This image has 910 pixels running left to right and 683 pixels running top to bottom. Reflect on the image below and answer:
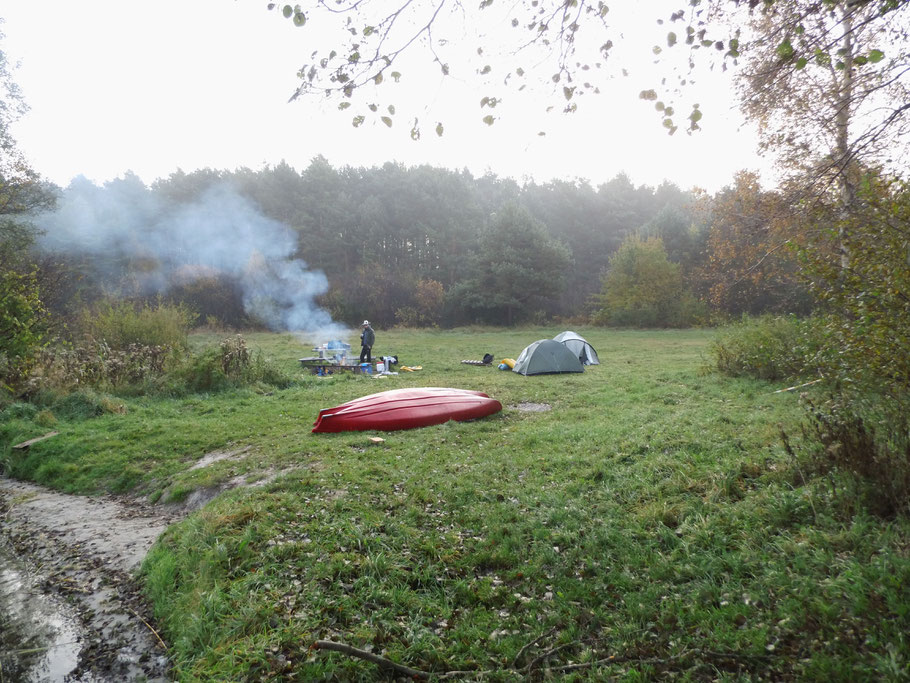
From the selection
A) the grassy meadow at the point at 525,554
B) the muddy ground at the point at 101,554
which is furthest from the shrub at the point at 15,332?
the muddy ground at the point at 101,554

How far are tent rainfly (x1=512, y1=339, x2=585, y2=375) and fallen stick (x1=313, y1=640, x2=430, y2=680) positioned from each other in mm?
12372

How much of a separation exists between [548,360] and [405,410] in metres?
7.49

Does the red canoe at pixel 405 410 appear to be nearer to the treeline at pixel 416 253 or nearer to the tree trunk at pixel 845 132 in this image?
the tree trunk at pixel 845 132

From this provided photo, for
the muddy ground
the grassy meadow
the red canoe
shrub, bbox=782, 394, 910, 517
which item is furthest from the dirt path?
shrub, bbox=782, 394, 910, 517

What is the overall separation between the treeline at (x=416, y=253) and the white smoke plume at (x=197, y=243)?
0.60 ft

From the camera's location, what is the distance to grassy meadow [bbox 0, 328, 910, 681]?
324 centimetres

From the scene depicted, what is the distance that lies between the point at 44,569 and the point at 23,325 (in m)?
7.85

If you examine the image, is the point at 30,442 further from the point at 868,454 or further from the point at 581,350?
the point at 581,350

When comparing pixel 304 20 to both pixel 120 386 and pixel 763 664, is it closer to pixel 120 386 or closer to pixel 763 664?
→ pixel 763 664

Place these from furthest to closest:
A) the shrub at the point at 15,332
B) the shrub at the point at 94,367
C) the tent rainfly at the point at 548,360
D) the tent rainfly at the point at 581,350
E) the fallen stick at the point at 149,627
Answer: the tent rainfly at the point at 581,350 → the tent rainfly at the point at 548,360 → the shrub at the point at 94,367 → the shrub at the point at 15,332 → the fallen stick at the point at 149,627

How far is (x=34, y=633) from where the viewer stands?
445 centimetres

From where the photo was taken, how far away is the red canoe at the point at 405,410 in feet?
29.2

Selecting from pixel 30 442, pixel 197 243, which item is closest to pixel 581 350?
pixel 30 442

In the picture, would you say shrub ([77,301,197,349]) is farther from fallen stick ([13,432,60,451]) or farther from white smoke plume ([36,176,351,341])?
white smoke plume ([36,176,351,341])
